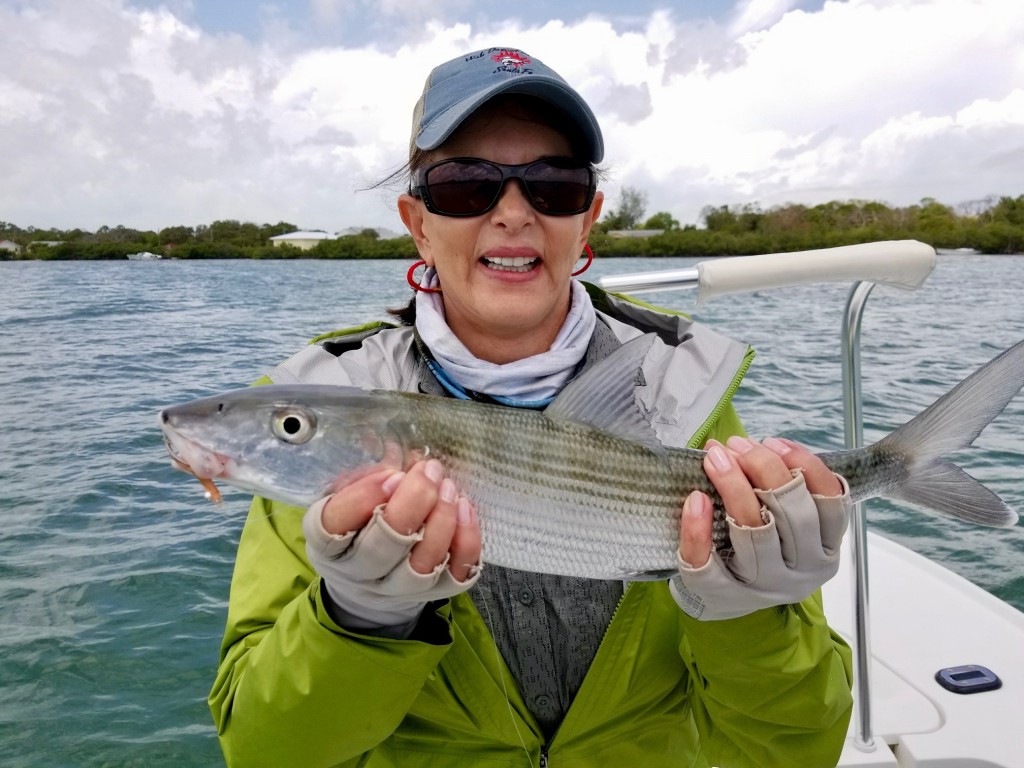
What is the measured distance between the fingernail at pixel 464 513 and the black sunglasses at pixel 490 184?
1127mm

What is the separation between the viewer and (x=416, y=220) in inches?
119

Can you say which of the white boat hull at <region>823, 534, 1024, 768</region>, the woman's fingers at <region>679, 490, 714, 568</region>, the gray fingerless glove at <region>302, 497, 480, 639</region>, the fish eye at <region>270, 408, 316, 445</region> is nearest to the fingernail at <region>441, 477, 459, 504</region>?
Result: the gray fingerless glove at <region>302, 497, 480, 639</region>

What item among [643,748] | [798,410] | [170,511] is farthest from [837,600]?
[798,410]

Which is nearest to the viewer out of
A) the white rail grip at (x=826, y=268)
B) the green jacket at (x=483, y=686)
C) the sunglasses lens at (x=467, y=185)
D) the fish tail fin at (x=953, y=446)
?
the green jacket at (x=483, y=686)

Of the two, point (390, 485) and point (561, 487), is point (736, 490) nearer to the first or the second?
point (561, 487)

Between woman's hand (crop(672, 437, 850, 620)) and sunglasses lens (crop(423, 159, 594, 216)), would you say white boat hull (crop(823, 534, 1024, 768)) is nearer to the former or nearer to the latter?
woman's hand (crop(672, 437, 850, 620))

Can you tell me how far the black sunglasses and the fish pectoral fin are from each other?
144 centimetres

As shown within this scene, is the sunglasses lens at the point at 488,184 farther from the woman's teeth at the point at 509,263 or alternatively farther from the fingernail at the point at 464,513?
the fingernail at the point at 464,513

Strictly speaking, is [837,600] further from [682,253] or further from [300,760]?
[682,253]

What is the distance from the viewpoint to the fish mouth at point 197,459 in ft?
6.30

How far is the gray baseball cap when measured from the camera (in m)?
2.54

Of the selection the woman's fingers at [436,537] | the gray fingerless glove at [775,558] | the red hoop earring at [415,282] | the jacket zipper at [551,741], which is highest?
the red hoop earring at [415,282]

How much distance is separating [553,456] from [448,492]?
424mm

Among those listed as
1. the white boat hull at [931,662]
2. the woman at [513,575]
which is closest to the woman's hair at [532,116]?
the woman at [513,575]
